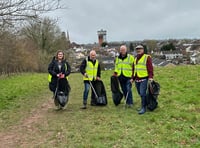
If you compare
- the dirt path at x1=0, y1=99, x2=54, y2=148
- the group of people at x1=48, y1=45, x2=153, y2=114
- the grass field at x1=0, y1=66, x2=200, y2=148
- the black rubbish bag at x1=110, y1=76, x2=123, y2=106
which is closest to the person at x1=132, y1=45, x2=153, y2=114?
the group of people at x1=48, y1=45, x2=153, y2=114

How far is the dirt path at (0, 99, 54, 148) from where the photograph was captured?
285 inches

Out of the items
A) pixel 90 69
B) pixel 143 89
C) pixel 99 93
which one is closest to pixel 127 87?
pixel 143 89

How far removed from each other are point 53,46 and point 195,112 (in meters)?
45.8

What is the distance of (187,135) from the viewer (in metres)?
6.82

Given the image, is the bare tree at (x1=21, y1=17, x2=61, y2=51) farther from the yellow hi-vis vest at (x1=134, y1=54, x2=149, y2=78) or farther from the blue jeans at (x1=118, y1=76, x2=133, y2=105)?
the yellow hi-vis vest at (x1=134, y1=54, x2=149, y2=78)

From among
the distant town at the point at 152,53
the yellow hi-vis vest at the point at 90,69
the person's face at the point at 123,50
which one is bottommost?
the distant town at the point at 152,53

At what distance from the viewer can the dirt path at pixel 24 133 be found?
724 centimetres

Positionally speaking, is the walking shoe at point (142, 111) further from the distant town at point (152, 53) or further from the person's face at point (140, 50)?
the distant town at point (152, 53)

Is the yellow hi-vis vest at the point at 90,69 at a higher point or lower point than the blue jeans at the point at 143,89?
higher

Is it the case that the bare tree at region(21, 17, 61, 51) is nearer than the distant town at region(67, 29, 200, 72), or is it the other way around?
Result: the distant town at region(67, 29, 200, 72)

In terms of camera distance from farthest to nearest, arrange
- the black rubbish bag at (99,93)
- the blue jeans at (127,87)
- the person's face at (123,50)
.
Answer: the black rubbish bag at (99,93)
the blue jeans at (127,87)
the person's face at (123,50)

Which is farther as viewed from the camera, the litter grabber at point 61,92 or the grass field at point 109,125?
the litter grabber at point 61,92

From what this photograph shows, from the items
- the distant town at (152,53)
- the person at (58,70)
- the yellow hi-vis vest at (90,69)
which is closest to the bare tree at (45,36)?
the distant town at (152,53)

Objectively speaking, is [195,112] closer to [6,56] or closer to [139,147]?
[139,147]
